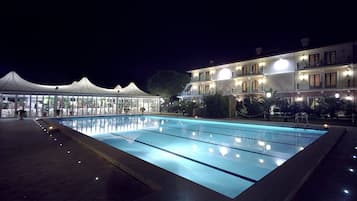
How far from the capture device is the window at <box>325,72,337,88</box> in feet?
55.9

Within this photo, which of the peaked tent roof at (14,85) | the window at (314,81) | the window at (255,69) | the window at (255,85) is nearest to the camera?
the peaked tent roof at (14,85)

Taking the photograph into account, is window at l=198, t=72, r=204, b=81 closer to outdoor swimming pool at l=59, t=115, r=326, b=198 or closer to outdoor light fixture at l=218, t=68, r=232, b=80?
outdoor light fixture at l=218, t=68, r=232, b=80

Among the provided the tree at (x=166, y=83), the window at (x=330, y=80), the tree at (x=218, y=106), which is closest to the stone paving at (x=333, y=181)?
the tree at (x=218, y=106)

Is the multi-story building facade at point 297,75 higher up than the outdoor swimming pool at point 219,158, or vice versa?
the multi-story building facade at point 297,75

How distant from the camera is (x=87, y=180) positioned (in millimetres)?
2967

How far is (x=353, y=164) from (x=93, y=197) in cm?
490

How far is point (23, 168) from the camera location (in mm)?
3457

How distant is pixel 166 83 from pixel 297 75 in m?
13.5

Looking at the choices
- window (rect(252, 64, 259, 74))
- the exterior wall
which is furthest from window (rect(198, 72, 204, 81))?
window (rect(252, 64, 259, 74))

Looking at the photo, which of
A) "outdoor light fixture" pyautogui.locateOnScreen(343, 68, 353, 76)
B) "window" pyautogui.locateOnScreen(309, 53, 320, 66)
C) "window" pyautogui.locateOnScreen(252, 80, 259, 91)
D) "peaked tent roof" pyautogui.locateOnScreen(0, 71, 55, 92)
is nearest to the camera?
"peaked tent roof" pyautogui.locateOnScreen(0, 71, 55, 92)

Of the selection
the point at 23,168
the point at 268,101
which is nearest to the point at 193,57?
the point at 268,101

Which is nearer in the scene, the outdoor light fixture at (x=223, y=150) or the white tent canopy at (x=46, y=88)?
the outdoor light fixture at (x=223, y=150)

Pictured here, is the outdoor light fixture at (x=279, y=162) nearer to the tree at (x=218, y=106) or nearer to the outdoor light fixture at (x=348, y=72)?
the tree at (x=218, y=106)

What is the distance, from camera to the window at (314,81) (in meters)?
18.0
